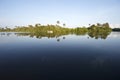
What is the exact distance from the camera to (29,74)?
49.6ft

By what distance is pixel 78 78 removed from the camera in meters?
14.0

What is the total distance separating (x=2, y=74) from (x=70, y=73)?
23.3ft

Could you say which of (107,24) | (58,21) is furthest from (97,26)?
(58,21)

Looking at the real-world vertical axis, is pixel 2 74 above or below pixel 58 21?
below

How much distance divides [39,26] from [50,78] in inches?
7267

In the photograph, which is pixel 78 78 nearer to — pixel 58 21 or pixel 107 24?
pixel 58 21

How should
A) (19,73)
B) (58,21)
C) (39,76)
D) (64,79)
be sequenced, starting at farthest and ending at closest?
(58,21)
(19,73)
(39,76)
(64,79)

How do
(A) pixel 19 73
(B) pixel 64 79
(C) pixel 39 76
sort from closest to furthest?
1. (B) pixel 64 79
2. (C) pixel 39 76
3. (A) pixel 19 73

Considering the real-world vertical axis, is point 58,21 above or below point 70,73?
above

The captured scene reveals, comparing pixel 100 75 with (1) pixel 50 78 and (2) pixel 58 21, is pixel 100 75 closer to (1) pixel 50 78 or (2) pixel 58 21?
(1) pixel 50 78

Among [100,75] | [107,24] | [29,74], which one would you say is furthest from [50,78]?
[107,24]

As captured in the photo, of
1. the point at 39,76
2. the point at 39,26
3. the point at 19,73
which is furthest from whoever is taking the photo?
the point at 39,26

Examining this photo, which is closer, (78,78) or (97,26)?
(78,78)

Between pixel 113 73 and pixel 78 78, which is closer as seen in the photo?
pixel 78 78
